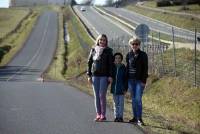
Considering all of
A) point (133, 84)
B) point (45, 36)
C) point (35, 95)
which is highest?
point (133, 84)

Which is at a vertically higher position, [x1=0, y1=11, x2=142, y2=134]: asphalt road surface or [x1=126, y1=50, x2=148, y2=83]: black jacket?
[x1=126, y1=50, x2=148, y2=83]: black jacket

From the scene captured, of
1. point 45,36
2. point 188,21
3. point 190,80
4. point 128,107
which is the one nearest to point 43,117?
point 128,107

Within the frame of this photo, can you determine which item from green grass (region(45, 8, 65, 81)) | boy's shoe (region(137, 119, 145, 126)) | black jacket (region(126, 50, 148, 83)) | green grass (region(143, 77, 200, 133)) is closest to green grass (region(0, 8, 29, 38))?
green grass (region(45, 8, 65, 81))

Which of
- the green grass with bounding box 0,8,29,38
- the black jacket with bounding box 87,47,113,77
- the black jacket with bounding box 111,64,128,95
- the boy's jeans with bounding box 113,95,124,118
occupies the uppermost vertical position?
the black jacket with bounding box 87,47,113,77

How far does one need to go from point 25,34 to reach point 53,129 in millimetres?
91867

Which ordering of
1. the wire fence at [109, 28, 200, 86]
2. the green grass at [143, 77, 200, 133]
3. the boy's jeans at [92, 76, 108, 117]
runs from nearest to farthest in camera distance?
the boy's jeans at [92, 76, 108, 117] → the green grass at [143, 77, 200, 133] → the wire fence at [109, 28, 200, 86]

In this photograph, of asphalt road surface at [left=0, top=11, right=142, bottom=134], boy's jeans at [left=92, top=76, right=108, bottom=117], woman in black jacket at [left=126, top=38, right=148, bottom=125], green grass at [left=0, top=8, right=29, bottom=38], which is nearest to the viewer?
asphalt road surface at [left=0, top=11, right=142, bottom=134]

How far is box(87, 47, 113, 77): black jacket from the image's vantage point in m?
14.3

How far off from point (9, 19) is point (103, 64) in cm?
11255

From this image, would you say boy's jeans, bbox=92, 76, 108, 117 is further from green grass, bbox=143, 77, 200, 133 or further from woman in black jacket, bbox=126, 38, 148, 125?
green grass, bbox=143, 77, 200, 133

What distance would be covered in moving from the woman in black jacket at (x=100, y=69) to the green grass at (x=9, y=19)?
8390 cm

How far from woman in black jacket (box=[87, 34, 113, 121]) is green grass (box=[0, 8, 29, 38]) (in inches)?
3303

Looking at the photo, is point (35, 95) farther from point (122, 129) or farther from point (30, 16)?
point (30, 16)

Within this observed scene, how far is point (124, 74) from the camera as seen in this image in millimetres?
14352
